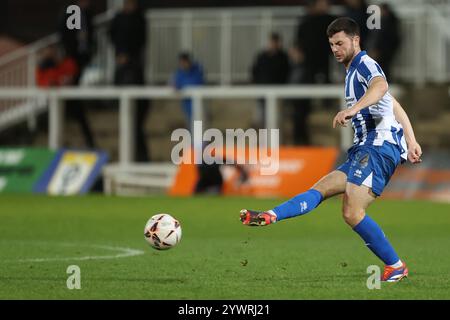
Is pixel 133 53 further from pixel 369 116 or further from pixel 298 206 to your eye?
pixel 298 206

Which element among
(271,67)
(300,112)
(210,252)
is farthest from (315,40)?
(210,252)

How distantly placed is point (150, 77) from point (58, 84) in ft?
8.70

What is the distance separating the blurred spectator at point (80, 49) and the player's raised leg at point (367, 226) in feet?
48.5

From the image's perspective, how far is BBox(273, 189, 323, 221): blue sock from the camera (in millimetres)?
9672

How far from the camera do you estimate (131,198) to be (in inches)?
826

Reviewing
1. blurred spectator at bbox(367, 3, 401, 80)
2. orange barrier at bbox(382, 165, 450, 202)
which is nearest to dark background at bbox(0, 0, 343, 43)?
blurred spectator at bbox(367, 3, 401, 80)

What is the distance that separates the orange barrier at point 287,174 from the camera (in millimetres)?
21250

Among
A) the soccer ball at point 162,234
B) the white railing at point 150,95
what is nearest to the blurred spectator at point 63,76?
the white railing at point 150,95

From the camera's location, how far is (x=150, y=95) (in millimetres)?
23625

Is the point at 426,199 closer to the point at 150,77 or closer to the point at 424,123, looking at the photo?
the point at 424,123

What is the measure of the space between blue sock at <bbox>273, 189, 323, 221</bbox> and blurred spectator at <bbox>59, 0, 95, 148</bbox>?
14534 mm
